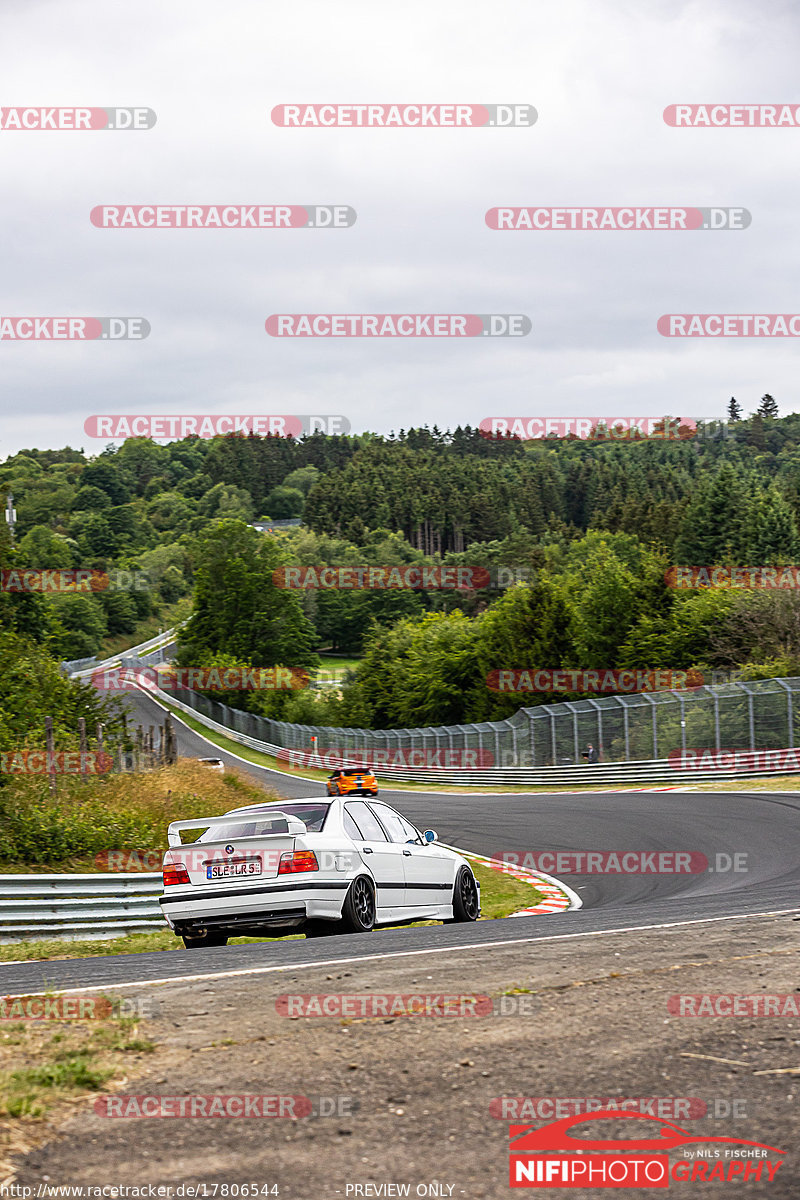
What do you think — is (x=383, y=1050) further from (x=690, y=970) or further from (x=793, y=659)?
(x=793, y=659)

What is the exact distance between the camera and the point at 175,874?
10711 mm

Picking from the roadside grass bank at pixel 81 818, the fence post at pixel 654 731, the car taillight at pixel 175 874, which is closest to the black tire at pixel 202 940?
the car taillight at pixel 175 874

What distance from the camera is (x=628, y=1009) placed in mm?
6141

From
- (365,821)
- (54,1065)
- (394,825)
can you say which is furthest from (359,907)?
(54,1065)

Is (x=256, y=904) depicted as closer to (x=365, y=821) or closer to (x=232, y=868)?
(x=232, y=868)

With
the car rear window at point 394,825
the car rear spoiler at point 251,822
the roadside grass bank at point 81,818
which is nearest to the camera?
the car rear spoiler at point 251,822

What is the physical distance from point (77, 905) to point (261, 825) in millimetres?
3693

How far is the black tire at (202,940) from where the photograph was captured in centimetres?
1092

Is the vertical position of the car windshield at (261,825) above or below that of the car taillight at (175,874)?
above

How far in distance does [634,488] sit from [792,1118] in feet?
529

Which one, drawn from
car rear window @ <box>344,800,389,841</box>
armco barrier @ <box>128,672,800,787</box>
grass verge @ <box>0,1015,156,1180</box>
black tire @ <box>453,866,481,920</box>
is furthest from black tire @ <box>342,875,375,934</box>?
armco barrier @ <box>128,672,800,787</box>

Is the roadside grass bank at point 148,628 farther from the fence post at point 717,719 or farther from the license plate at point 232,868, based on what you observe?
the license plate at point 232,868

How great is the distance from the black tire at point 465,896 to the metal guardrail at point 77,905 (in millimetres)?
3523

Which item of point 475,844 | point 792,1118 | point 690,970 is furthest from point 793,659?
point 792,1118
